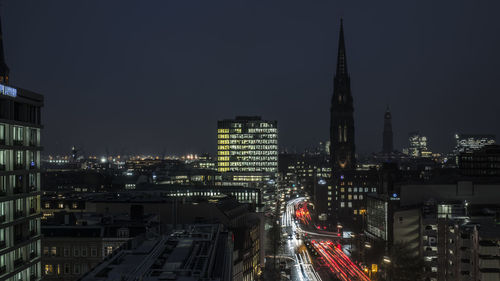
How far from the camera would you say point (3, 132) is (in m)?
43.7

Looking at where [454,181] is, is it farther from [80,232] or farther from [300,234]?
[80,232]

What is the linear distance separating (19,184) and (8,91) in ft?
24.2

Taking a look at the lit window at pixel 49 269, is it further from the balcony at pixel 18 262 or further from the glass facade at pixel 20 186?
the balcony at pixel 18 262

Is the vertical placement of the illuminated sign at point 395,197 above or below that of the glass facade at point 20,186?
below

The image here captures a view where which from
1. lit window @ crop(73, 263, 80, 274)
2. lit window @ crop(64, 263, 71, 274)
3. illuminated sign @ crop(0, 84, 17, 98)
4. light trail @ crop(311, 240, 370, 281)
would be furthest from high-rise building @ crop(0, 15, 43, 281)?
light trail @ crop(311, 240, 370, 281)

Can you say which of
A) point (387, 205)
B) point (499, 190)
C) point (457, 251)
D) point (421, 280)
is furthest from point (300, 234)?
point (457, 251)

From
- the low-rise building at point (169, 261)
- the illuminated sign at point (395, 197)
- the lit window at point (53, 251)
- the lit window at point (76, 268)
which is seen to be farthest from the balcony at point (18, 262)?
the illuminated sign at point (395, 197)

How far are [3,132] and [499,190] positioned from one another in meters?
114

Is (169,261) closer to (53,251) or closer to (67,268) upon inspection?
(67,268)

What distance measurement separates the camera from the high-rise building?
43.5 meters

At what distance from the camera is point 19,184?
45625 mm

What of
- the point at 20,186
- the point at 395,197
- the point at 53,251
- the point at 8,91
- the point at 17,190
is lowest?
the point at 53,251

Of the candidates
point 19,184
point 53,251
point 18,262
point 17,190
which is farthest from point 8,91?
point 53,251

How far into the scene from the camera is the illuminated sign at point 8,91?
142 feet
